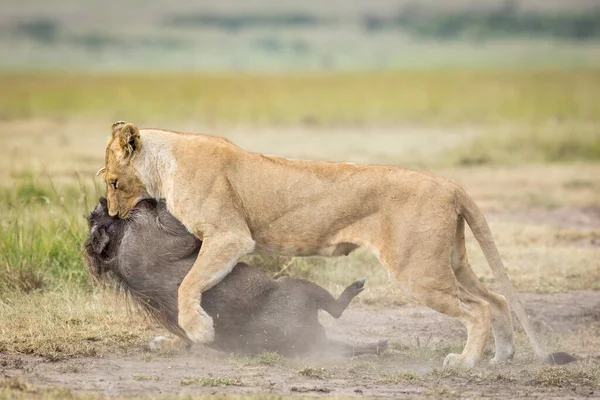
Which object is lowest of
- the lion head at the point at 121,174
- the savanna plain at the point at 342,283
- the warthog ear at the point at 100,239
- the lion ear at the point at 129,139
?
the savanna plain at the point at 342,283

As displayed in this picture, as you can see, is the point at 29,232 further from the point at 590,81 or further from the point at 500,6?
the point at 500,6

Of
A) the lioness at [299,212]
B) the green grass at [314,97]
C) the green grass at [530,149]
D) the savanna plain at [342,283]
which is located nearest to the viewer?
the savanna plain at [342,283]

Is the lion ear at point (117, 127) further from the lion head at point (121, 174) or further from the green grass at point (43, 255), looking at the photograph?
the green grass at point (43, 255)

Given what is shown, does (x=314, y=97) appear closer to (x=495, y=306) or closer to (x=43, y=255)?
(x=43, y=255)

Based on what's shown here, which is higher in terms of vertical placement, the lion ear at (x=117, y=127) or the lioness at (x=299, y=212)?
the lion ear at (x=117, y=127)

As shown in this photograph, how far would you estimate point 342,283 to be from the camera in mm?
9281

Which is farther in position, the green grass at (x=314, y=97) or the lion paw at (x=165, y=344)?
the green grass at (x=314, y=97)

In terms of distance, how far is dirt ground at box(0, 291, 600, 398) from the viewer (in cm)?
654

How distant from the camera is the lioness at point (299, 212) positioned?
275 inches

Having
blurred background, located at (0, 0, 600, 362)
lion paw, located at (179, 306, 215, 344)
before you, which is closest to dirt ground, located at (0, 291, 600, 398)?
lion paw, located at (179, 306, 215, 344)

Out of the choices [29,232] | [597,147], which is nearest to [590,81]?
[597,147]

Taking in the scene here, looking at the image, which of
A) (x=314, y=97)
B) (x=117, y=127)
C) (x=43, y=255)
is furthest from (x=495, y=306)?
(x=314, y=97)

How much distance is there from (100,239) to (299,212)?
1.22m

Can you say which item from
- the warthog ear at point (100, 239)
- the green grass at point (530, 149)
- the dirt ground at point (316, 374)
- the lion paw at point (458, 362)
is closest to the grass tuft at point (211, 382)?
the dirt ground at point (316, 374)
